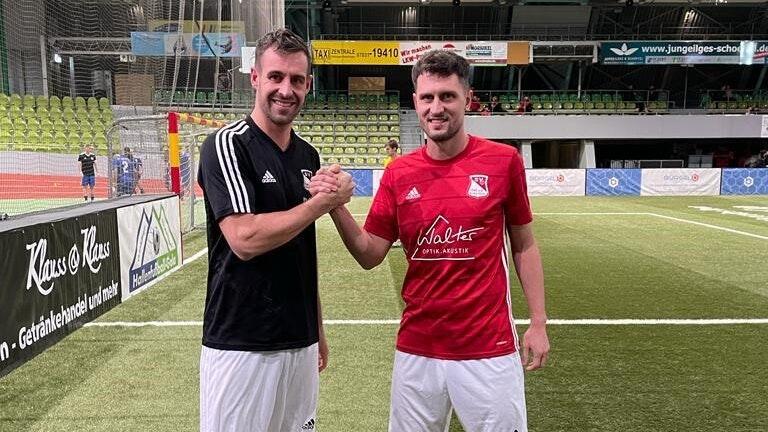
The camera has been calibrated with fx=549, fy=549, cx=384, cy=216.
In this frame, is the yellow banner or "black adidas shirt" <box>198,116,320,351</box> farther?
the yellow banner

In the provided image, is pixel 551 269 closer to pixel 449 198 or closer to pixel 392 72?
pixel 449 198

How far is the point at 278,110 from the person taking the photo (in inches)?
79.4

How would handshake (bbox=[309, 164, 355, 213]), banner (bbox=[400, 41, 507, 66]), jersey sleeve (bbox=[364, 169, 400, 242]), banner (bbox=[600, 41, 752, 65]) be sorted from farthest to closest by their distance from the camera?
banner (bbox=[600, 41, 752, 65])
banner (bbox=[400, 41, 507, 66])
jersey sleeve (bbox=[364, 169, 400, 242])
handshake (bbox=[309, 164, 355, 213])

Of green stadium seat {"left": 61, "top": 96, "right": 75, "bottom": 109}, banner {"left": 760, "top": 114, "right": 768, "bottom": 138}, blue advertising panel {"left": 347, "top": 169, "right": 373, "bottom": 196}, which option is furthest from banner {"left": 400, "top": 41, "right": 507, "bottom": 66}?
green stadium seat {"left": 61, "top": 96, "right": 75, "bottom": 109}

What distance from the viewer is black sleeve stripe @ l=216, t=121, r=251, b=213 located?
1900 mm

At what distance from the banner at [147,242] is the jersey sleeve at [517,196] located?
422 cm

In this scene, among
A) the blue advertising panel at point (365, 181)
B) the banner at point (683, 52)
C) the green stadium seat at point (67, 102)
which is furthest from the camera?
the banner at point (683, 52)

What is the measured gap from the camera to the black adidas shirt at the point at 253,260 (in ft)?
6.38

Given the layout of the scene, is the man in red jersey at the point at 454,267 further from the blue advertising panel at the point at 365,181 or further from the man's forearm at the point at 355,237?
the blue advertising panel at the point at 365,181

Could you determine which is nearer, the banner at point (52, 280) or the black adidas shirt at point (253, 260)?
the black adidas shirt at point (253, 260)

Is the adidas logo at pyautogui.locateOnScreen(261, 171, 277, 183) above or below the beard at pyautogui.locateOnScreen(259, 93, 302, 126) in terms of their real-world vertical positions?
below

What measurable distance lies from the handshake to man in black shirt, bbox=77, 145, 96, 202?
9.81 meters

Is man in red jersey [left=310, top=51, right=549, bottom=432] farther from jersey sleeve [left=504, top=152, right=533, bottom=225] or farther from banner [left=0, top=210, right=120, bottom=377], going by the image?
banner [left=0, top=210, right=120, bottom=377]

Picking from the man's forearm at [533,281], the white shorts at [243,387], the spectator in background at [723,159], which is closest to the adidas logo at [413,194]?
the man's forearm at [533,281]
